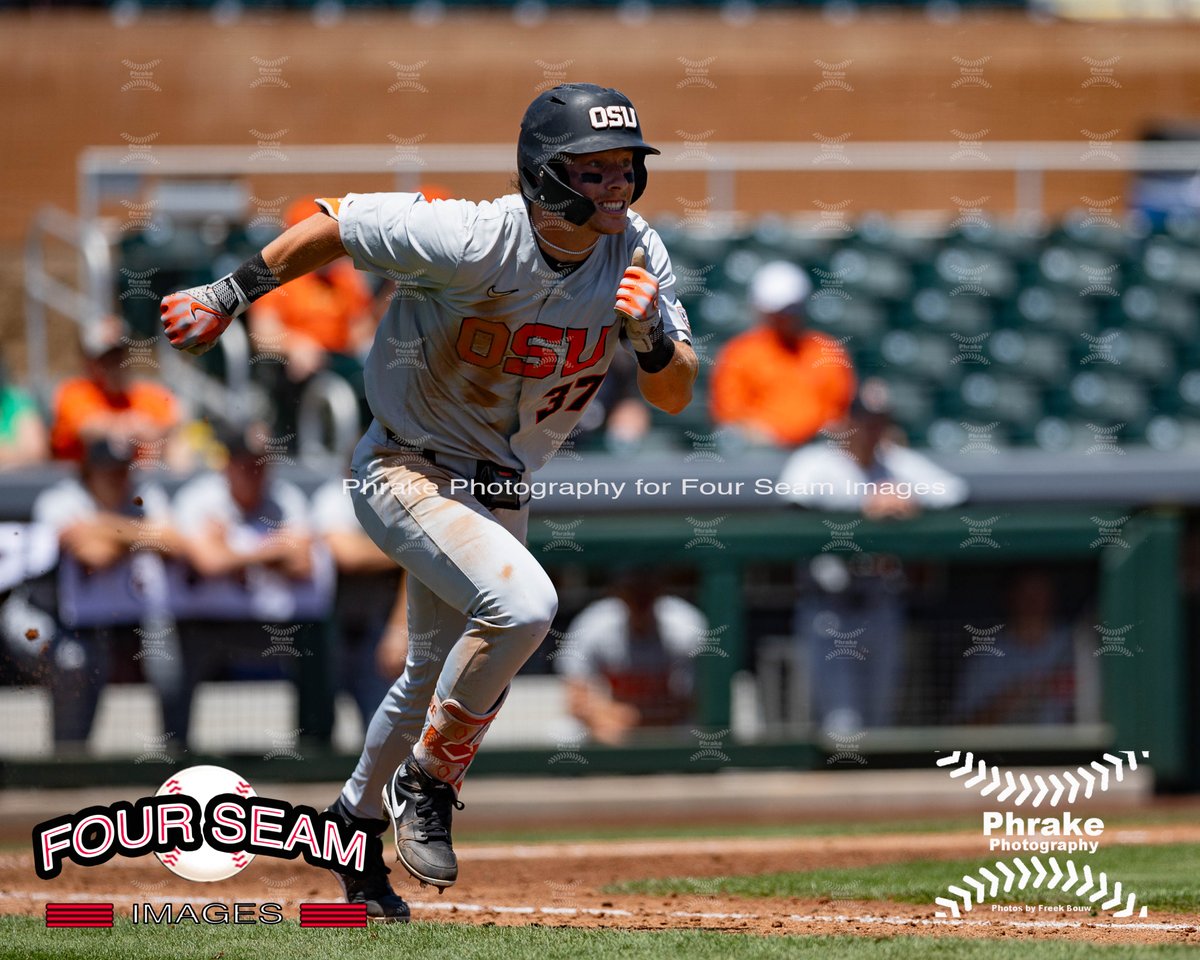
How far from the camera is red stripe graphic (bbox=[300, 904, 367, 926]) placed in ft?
12.3

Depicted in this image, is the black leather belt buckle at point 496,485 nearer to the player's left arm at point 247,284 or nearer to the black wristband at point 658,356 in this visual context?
the black wristband at point 658,356

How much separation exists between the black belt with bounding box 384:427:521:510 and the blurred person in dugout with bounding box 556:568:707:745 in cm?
238

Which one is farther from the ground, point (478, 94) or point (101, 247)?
point (478, 94)

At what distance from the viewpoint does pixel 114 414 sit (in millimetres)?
6410

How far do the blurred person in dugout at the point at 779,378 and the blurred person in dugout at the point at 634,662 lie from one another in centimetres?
114

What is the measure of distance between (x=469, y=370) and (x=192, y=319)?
0.63 m

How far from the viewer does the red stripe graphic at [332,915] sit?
12.3ft

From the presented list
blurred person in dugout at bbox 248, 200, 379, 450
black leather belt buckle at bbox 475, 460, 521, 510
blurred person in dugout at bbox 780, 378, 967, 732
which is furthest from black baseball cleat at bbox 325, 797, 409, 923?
blurred person in dugout at bbox 248, 200, 379, 450

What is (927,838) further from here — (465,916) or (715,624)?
(465,916)

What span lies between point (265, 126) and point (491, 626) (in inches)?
305

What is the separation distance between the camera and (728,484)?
6551 millimetres

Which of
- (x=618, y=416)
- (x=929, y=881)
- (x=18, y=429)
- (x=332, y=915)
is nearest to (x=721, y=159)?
(x=618, y=416)

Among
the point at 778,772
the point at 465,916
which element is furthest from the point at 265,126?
the point at 465,916

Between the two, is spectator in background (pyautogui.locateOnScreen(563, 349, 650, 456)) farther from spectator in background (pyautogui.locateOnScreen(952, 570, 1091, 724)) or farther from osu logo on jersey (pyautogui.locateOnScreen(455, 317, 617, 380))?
osu logo on jersey (pyautogui.locateOnScreen(455, 317, 617, 380))
